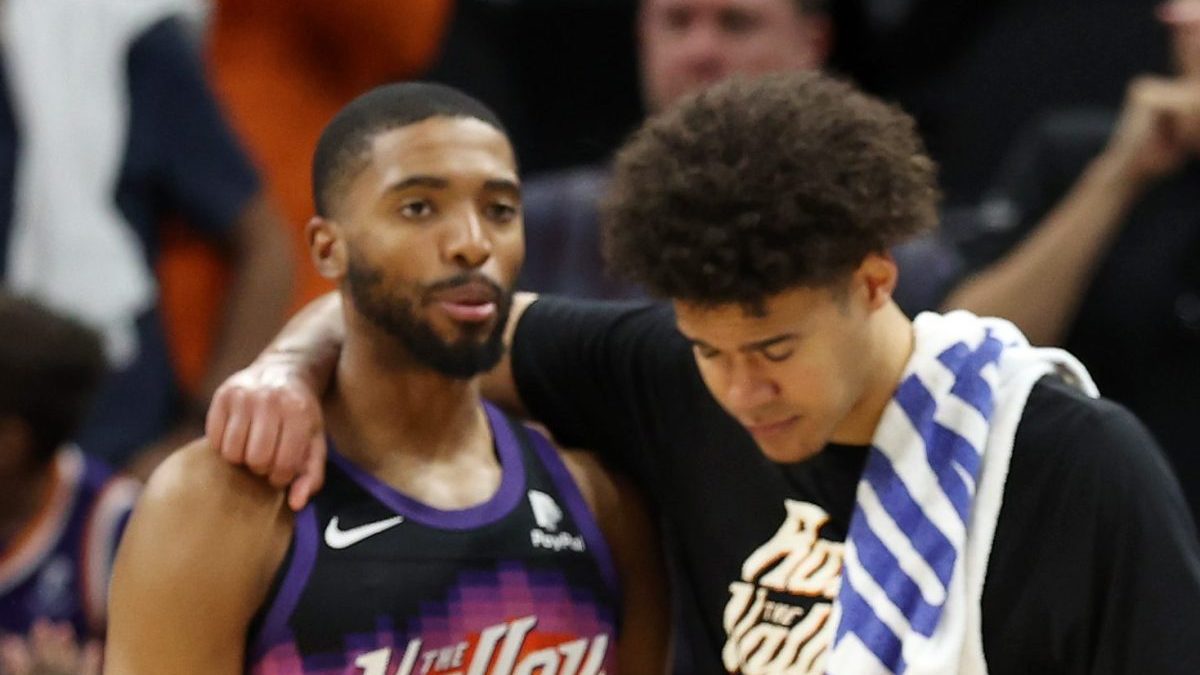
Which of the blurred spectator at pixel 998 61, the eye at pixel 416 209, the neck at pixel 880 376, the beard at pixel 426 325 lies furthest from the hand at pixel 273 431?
the blurred spectator at pixel 998 61

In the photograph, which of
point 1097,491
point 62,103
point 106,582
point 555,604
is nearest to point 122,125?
point 62,103

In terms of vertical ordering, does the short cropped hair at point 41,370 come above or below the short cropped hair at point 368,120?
below

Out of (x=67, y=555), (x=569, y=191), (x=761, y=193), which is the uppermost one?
(x=761, y=193)

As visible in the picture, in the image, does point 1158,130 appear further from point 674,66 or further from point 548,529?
point 548,529

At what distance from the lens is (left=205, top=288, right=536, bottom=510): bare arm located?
2.68 metres

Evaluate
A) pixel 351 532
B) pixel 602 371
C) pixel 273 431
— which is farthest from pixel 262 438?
pixel 602 371

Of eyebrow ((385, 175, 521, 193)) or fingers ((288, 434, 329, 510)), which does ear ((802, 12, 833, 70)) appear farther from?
fingers ((288, 434, 329, 510))

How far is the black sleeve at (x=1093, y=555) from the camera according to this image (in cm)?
244

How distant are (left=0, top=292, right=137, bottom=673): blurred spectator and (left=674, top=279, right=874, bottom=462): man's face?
154 centimetres

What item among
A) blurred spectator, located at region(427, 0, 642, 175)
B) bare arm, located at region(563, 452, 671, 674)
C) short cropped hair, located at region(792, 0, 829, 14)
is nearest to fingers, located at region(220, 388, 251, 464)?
bare arm, located at region(563, 452, 671, 674)

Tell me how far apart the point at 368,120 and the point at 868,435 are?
786 millimetres

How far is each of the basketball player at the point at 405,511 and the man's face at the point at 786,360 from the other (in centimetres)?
37

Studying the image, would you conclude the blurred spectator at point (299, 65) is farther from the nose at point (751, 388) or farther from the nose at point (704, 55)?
the nose at point (751, 388)

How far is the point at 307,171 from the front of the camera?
175 inches
